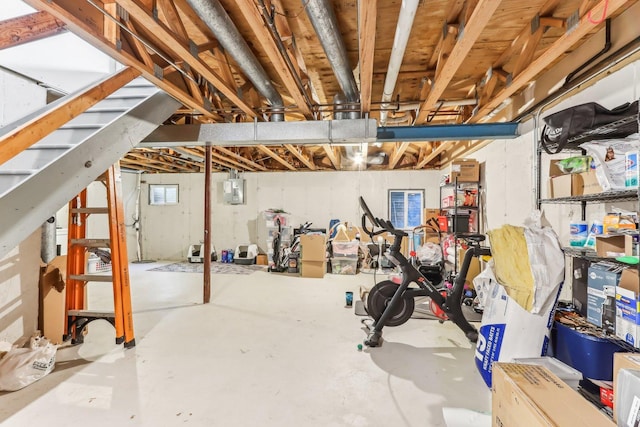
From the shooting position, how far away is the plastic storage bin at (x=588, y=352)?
5.41 ft

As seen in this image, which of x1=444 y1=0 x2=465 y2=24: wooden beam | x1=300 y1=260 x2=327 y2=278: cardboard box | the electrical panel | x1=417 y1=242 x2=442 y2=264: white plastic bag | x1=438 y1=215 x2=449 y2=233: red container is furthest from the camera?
the electrical panel

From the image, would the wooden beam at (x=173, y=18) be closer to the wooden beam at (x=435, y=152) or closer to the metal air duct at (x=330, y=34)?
the metal air duct at (x=330, y=34)

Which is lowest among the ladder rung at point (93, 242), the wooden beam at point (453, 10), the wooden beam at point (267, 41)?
the ladder rung at point (93, 242)

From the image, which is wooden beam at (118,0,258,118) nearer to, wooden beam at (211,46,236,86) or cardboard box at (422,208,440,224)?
wooden beam at (211,46,236,86)

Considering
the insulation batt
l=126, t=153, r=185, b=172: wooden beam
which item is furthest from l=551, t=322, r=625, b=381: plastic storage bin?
l=126, t=153, r=185, b=172: wooden beam

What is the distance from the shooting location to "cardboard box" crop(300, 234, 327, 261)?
541 cm

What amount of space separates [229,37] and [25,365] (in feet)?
8.99

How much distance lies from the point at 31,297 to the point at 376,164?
611cm

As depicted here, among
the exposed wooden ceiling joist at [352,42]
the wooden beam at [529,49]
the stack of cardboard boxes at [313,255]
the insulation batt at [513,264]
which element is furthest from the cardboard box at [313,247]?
the wooden beam at [529,49]

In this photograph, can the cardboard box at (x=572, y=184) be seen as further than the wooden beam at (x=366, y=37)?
Yes

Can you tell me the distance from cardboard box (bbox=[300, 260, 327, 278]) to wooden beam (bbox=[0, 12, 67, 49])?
14.4 feet

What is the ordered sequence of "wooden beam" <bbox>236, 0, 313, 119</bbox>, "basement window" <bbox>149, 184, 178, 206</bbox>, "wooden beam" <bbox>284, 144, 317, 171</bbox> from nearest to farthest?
"wooden beam" <bbox>236, 0, 313, 119</bbox>
"wooden beam" <bbox>284, 144, 317, 171</bbox>
"basement window" <bbox>149, 184, 178, 206</bbox>

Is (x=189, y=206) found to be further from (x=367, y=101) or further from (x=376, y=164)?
(x=367, y=101)

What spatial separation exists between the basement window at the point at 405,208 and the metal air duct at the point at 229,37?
4.76m
